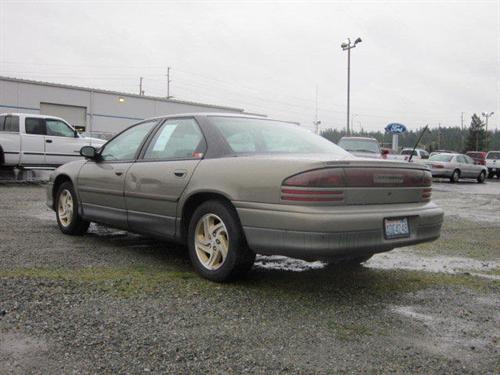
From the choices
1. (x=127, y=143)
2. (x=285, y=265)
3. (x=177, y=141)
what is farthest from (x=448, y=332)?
(x=127, y=143)

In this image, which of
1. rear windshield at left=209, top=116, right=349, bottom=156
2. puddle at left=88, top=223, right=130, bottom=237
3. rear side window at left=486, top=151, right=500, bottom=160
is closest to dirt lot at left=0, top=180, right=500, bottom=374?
puddle at left=88, top=223, right=130, bottom=237

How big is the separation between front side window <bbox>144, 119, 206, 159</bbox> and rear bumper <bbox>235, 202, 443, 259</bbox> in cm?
93

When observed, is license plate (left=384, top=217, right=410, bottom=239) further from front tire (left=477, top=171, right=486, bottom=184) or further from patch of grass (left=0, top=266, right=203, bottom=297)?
front tire (left=477, top=171, right=486, bottom=184)

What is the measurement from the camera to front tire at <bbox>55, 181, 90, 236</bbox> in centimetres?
634

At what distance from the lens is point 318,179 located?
12.7 ft

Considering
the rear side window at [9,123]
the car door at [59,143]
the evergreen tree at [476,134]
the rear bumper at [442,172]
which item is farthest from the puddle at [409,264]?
the evergreen tree at [476,134]

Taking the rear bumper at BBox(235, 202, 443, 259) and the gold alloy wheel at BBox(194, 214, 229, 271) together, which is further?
the gold alloy wheel at BBox(194, 214, 229, 271)

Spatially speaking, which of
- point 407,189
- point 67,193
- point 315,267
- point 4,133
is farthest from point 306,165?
point 4,133

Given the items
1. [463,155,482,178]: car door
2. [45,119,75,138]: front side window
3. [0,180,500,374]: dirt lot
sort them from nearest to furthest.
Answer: [0,180,500,374]: dirt lot, [45,119,75,138]: front side window, [463,155,482,178]: car door

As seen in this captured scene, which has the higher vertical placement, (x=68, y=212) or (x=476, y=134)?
(x=476, y=134)

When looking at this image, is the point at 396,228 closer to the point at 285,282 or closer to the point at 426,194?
the point at 426,194

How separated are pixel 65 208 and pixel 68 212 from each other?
101mm

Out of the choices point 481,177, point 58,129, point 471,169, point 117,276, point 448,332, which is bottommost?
point 448,332

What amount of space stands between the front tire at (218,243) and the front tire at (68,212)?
224cm
